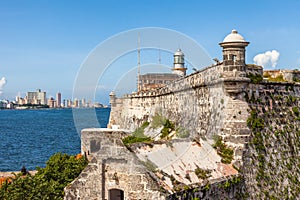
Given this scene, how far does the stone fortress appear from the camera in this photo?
12.4 meters

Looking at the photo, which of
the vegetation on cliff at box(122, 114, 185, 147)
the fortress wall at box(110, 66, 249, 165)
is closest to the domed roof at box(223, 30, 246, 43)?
the fortress wall at box(110, 66, 249, 165)

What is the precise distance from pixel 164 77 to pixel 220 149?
28654 millimetres

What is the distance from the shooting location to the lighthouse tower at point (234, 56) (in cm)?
1569

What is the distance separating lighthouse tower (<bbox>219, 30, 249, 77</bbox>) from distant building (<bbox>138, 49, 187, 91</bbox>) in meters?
24.8

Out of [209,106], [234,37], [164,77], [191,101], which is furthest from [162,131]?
[164,77]

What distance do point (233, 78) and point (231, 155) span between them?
305 cm

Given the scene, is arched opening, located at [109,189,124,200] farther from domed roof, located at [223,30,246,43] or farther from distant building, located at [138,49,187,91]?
distant building, located at [138,49,187,91]

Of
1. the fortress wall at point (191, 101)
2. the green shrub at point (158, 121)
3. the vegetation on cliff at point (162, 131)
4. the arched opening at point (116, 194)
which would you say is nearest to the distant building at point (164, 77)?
the fortress wall at point (191, 101)

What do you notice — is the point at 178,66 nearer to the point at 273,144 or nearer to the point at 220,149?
the point at 273,144

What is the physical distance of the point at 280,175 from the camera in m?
16.8

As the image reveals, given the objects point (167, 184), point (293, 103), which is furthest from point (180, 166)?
point (293, 103)

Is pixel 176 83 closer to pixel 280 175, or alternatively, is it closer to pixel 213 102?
pixel 213 102

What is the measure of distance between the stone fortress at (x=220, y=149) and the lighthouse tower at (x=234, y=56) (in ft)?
0.13

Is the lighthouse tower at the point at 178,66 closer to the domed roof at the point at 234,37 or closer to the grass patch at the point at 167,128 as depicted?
the grass patch at the point at 167,128
